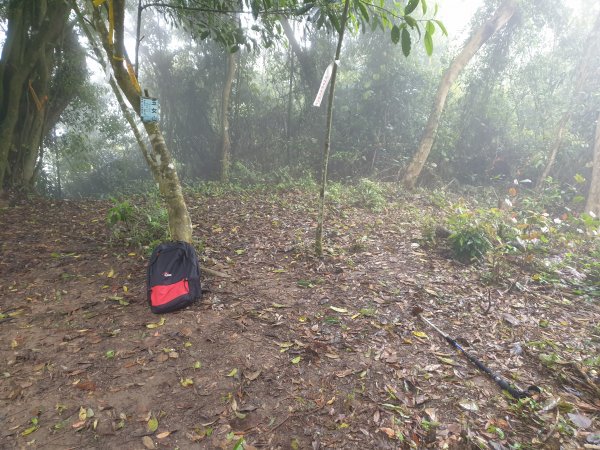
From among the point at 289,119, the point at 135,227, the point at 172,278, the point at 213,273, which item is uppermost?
the point at 289,119

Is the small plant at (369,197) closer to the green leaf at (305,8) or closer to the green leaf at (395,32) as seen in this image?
the green leaf at (305,8)

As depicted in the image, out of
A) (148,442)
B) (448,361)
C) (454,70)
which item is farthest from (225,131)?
(148,442)

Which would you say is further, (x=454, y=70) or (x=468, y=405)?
(x=454, y=70)

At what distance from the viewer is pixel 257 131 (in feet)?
37.7

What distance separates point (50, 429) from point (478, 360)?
2997 mm

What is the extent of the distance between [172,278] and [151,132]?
5.21 feet

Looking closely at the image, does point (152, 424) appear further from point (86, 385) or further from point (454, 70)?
point (454, 70)

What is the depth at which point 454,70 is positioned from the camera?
920cm

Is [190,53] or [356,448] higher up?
[190,53]

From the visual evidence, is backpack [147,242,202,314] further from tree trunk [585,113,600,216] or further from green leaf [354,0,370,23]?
tree trunk [585,113,600,216]

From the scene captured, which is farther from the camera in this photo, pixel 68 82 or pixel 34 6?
pixel 68 82

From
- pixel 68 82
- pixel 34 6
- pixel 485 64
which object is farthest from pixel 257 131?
pixel 485 64

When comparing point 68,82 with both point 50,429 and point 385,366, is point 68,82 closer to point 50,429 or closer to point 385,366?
point 50,429

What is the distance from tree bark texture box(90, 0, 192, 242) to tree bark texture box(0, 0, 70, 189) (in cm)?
379
